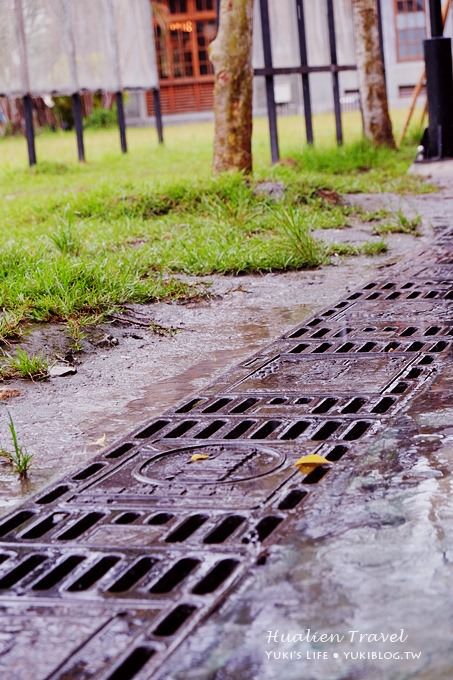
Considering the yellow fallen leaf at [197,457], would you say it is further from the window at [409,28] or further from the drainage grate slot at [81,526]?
the window at [409,28]

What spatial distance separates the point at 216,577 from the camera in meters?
2.46

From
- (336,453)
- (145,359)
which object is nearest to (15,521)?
(336,453)

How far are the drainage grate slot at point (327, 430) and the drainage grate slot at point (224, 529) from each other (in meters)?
0.73

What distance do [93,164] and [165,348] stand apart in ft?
38.9

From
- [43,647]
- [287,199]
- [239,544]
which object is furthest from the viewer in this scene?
[287,199]

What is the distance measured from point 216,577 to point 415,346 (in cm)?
238

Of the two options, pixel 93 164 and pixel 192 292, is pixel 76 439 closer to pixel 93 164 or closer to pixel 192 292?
pixel 192 292

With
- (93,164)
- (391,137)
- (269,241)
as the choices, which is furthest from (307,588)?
(93,164)

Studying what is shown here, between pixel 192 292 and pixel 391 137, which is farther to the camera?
pixel 391 137

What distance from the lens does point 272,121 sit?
13.6m

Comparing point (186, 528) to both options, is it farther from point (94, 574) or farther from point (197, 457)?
point (197, 457)

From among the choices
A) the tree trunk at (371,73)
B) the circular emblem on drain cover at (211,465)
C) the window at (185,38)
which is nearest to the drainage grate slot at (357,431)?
the circular emblem on drain cover at (211,465)

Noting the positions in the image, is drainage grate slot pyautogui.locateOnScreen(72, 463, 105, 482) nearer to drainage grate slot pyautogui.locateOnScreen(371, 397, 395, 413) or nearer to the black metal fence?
drainage grate slot pyautogui.locateOnScreen(371, 397, 395, 413)

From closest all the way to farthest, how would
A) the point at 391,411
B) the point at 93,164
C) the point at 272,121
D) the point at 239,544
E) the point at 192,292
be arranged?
the point at 239,544 → the point at 391,411 → the point at 192,292 → the point at 272,121 → the point at 93,164
